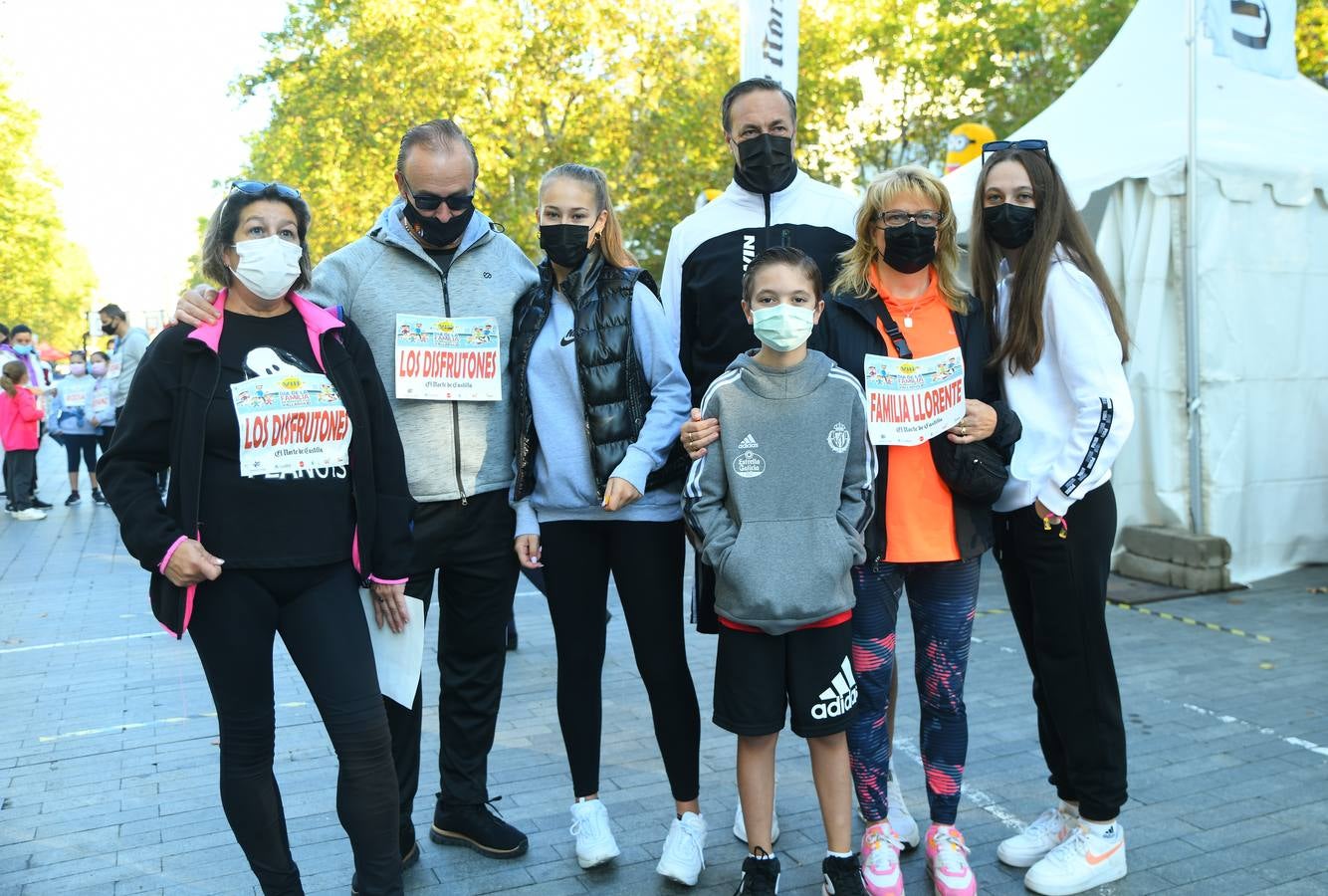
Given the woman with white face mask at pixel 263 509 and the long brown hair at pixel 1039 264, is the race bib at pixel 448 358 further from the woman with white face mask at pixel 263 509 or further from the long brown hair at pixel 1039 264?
the long brown hair at pixel 1039 264

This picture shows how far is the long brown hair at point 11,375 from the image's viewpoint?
13.1 metres

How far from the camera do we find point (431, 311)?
11.2ft

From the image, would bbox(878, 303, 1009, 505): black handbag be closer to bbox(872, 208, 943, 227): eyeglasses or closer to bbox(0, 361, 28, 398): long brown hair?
bbox(872, 208, 943, 227): eyeglasses

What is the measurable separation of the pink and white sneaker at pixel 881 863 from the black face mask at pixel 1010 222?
1744 mm

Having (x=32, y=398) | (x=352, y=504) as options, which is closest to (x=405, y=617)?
(x=352, y=504)

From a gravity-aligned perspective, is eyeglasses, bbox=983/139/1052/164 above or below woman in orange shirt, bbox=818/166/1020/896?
above

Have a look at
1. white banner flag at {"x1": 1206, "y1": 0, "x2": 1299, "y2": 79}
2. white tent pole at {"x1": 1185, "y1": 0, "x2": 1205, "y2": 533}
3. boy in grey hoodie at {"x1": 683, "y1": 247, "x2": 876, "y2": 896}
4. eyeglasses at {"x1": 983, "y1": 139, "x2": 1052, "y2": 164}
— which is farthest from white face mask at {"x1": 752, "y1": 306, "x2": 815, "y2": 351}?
white banner flag at {"x1": 1206, "y1": 0, "x2": 1299, "y2": 79}

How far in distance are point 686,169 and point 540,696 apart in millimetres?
15289

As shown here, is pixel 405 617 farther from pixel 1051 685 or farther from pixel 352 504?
pixel 1051 685

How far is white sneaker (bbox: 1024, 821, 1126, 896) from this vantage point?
3.30 m

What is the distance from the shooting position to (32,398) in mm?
13359

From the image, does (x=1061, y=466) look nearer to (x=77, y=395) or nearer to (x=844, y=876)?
(x=844, y=876)

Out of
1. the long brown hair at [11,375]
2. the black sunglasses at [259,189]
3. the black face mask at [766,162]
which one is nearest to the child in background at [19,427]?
the long brown hair at [11,375]

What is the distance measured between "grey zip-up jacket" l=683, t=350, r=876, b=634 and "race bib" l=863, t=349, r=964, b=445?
7 centimetres
